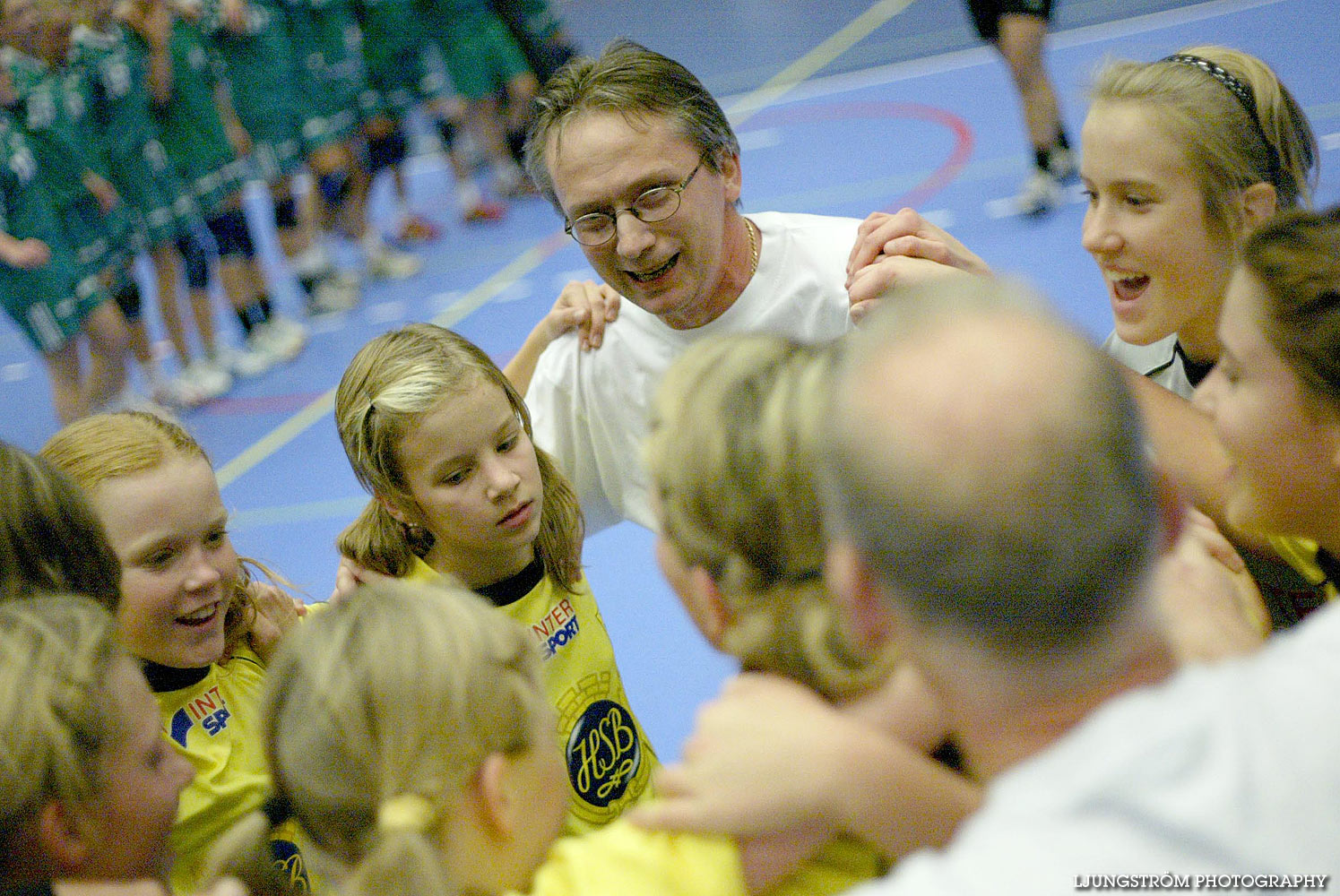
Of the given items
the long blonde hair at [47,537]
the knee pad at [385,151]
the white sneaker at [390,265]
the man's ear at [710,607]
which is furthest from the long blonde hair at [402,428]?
the knee pad at [385,151]

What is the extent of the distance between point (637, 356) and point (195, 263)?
4.51m

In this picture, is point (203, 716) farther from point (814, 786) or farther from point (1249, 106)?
point (1249, 106)

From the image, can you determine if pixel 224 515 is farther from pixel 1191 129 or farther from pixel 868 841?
pixel 1191 129

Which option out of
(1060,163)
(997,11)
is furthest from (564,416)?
(1060,163)

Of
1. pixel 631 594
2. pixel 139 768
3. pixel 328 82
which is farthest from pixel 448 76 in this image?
pixel 139 768

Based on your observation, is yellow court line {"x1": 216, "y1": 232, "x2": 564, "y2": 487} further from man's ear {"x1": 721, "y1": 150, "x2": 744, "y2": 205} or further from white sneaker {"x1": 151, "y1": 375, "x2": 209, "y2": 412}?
man's ear {"x1": 721, "y1": 150, "x2": 744, "y2": 205}

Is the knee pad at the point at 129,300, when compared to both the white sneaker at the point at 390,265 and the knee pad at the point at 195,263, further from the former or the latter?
the white sneaker at the point at 390,265

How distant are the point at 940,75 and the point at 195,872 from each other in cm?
724

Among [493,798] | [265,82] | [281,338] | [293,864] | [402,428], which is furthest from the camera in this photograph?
[265,82]

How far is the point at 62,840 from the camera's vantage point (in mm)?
1251

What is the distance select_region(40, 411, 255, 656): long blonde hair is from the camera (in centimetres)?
190

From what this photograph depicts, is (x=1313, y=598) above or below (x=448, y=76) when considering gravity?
above

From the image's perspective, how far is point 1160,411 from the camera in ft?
5.58

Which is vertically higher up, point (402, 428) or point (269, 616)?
point (402, 428)
